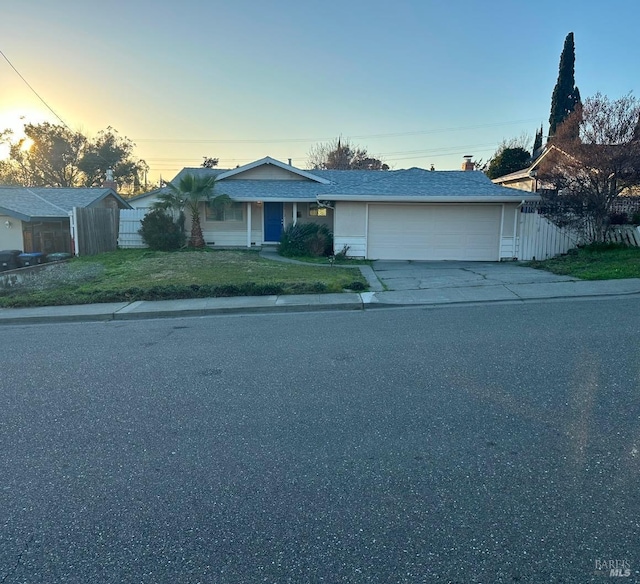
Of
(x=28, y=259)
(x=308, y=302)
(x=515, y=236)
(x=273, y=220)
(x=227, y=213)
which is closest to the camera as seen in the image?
(x=308, y=302)

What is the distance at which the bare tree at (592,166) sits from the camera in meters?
14.4

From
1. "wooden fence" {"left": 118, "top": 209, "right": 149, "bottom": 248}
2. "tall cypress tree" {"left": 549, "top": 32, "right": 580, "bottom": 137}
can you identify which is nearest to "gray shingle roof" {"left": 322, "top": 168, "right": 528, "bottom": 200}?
"wooden fence" {"left": 118, "top": 209, "right": 149, "bottom": 248}

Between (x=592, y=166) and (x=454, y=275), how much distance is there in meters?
5.84

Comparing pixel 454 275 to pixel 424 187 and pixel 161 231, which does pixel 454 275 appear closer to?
pixel 424 187

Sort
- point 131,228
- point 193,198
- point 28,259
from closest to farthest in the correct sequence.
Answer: point 28,259
point 193,198
point 131,228

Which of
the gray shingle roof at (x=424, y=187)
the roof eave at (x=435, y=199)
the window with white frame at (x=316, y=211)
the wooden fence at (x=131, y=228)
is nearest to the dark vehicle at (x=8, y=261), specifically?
the wooden fence at (x=131, y=228)

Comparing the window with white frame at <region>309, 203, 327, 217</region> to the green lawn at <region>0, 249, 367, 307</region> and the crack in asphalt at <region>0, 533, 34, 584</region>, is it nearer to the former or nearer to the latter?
the green lawn at <region>0, 249, 367, 307</region>

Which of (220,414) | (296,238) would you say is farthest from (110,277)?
(220,414)

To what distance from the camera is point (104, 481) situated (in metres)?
3.37

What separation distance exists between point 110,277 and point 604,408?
12831 mm

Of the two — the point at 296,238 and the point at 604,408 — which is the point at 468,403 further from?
the point at 296,238

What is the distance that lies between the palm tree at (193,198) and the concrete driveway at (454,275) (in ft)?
27.6

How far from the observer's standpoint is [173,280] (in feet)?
41.3

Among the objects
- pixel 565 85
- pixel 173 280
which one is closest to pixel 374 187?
pixel 173 280
